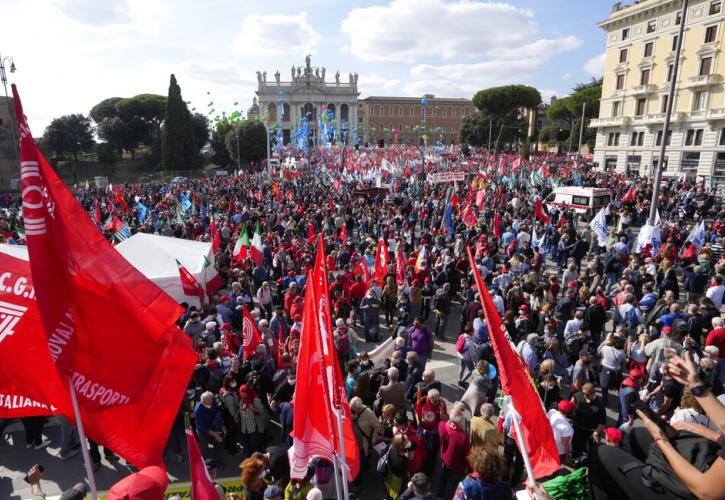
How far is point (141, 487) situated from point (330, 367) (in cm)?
145

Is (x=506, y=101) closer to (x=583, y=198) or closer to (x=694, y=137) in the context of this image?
(x=694, y=137)

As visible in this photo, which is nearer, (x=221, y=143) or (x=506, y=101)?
(x=221, y=143)

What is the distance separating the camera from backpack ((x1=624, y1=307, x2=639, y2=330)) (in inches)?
312

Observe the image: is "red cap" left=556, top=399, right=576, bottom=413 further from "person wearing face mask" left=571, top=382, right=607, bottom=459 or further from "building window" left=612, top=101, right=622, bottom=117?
"building window" left=612, top=101, right=622, bottom=117

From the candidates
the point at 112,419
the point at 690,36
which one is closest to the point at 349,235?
the point at 112,419

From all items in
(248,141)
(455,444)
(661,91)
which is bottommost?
(455,444)

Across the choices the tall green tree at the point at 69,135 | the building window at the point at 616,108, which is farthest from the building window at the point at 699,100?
the tall green tree at the point at 69,135

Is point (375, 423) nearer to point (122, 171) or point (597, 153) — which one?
point (597, 153)

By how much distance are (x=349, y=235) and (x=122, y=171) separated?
49603mm

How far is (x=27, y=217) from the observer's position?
280 cm

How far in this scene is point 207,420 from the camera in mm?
5574

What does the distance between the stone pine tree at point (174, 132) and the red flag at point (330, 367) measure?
5617 cm

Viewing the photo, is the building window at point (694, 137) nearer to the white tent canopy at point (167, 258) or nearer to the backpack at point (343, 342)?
the white tent canopy at point (167, 258)

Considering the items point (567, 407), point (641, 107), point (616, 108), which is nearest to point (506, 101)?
point (616, 108)
